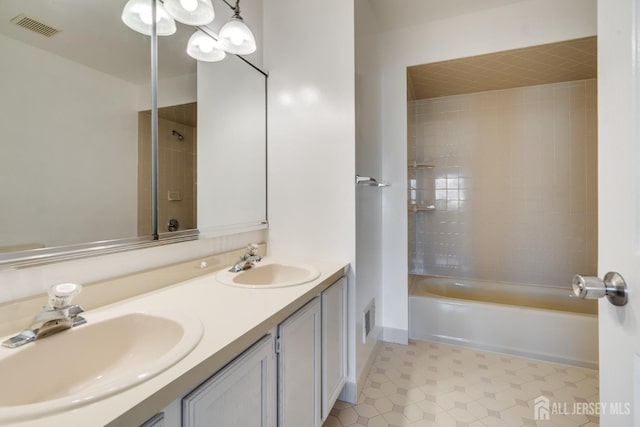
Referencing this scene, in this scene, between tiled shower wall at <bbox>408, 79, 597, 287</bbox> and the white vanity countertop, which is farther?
tiled shower wall at <bbox>408, 79, 597, 287</bbox>

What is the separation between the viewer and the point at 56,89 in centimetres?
88

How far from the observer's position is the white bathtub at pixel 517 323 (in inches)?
77.8

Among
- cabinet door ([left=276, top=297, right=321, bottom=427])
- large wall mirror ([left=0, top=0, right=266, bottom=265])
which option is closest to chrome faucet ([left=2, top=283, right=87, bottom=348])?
large wall mirror ([left=0, top=0, right=266, bottom=265])

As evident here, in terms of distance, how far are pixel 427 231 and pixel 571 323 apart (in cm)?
145

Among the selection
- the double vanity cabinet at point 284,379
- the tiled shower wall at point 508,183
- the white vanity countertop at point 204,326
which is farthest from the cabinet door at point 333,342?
the tiled shower wall at point 508,183

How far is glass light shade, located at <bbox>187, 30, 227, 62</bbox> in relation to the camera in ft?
4.42

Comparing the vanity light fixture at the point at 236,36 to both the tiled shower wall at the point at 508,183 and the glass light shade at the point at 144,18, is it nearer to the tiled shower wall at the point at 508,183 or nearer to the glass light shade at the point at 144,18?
the glass light shade at the point at 144,18

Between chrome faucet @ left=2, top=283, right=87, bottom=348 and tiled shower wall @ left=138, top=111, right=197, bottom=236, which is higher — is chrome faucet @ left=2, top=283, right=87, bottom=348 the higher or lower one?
the lower one

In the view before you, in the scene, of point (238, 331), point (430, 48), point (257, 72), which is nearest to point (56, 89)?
point (238, 331)

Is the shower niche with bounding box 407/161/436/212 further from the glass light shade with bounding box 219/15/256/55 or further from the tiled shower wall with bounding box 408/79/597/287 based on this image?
the glass light shade with bounding box 219/15/256/55

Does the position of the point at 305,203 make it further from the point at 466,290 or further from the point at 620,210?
the point at 466,290

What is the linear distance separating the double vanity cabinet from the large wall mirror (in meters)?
0.64

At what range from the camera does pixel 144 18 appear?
44.6 inches

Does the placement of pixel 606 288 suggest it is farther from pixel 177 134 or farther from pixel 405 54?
pixel 405 54
